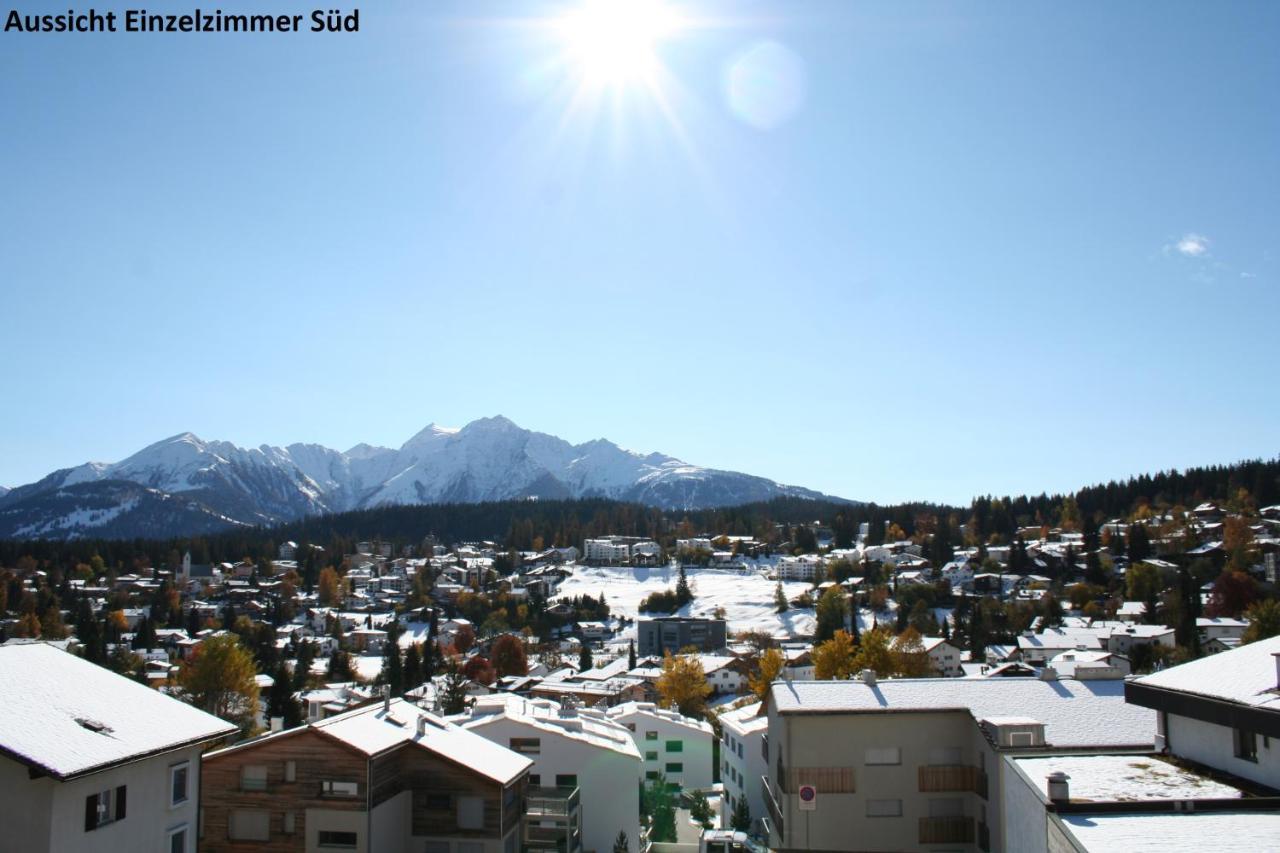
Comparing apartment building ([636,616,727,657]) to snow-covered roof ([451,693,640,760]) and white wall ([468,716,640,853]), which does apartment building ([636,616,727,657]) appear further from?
white wall ([468,716,640,853])

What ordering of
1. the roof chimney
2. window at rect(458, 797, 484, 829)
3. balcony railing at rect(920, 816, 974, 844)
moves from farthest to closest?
window at rect(458, 797, 484, 829) < balcony railing at rect(920, 816, 974, 844) < the roof chimney

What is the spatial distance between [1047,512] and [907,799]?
161990 mm

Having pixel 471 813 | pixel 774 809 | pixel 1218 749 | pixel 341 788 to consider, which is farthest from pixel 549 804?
pixel 1218 749

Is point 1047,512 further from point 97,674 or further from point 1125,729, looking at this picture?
point 97,674

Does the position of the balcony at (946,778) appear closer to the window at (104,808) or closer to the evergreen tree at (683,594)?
the window at (104,808)

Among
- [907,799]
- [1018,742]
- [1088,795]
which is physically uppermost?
[1088,795]

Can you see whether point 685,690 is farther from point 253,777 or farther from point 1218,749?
point 1218,749

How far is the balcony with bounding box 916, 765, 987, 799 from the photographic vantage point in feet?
81.6

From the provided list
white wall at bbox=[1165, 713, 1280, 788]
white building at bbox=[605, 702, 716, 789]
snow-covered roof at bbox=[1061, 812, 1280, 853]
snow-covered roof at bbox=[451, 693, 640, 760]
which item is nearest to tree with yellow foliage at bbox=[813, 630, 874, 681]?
white building at bbox=[605, 702, 716, 789]

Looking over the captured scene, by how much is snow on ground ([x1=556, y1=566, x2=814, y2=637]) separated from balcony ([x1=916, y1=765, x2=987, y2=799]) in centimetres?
9171

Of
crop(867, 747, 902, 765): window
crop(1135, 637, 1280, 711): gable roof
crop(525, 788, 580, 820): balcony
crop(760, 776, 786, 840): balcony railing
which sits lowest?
crop(525, 788, 580, 820): balcony

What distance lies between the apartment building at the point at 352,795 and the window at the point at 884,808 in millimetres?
10072

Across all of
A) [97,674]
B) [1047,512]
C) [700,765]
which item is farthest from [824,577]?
[97,674]

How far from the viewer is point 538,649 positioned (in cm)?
11175
